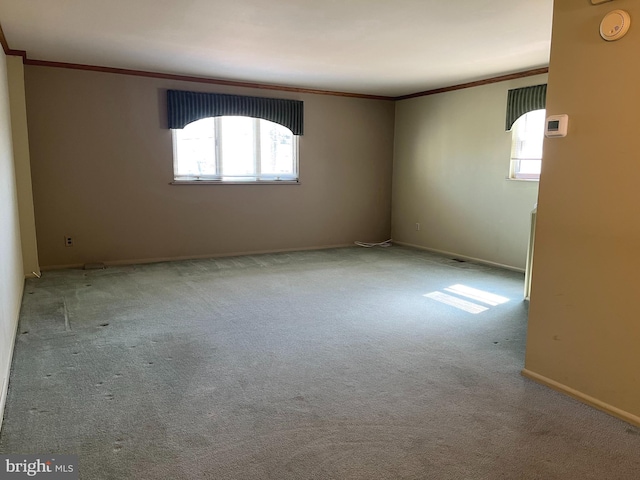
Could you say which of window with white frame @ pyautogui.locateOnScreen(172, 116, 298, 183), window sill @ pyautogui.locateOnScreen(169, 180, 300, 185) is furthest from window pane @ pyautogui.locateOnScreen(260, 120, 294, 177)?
window sill @ pyautogui.locateOnScreen(169, 180, 300, 185)

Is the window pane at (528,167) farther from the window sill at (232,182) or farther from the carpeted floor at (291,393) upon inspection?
the window sill at (232,182)

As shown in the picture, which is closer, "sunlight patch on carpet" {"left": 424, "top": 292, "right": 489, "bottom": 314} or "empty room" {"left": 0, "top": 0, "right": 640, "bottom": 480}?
"empty room" {"left": 0, "top": 0, "right": 640, "bottom": 480}

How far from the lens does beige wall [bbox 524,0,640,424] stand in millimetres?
2189

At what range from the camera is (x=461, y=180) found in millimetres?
6172

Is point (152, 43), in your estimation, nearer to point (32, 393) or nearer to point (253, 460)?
point (32, 393)

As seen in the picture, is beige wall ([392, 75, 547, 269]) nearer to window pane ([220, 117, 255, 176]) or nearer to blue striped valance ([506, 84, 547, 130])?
blue striped valance ([506, 84, 547, 130])

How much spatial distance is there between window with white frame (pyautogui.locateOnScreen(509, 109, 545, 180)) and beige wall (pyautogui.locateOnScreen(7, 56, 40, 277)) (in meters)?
5.43

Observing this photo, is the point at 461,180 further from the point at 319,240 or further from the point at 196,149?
the point at 196,149

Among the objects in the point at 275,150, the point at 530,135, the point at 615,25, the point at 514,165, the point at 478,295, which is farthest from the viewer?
the point at 275,150

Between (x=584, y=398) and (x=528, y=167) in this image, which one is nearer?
(x=584, y=398)

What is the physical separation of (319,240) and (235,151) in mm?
1808

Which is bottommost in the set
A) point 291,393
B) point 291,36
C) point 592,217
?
point 291,393

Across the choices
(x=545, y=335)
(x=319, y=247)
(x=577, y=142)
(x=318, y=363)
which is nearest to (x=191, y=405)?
(x=318, y=363)

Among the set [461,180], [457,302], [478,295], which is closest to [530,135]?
[461,180]
